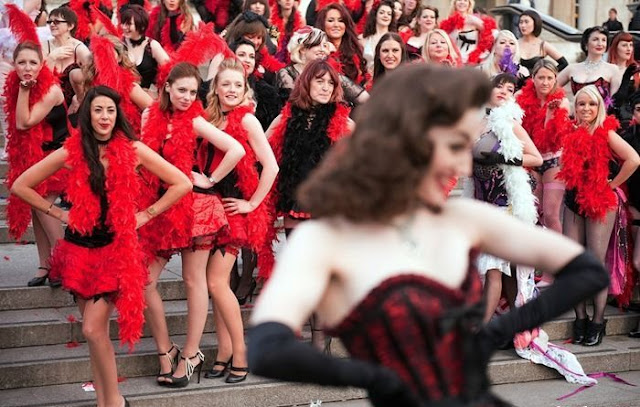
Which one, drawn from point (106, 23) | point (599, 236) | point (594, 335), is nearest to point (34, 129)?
point (106, 23)

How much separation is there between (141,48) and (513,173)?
11.1 ft

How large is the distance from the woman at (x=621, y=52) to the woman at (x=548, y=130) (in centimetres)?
207


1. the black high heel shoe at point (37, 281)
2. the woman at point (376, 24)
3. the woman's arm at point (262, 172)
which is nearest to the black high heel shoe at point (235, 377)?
the woman's arm at point (262, 172)

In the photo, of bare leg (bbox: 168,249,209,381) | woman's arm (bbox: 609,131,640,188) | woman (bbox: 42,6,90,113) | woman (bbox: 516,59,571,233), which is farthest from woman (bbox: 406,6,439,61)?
bare leg (bbox: 168,249,209,381)

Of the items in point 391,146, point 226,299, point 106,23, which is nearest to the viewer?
point 391,146

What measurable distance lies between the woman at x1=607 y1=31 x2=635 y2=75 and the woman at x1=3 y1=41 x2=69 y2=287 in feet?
18.3

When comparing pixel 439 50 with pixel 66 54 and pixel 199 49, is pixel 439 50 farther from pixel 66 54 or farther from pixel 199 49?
pixel 66 54

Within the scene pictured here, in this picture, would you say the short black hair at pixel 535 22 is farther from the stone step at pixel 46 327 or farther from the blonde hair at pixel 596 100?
the stone step at pixel 46 327

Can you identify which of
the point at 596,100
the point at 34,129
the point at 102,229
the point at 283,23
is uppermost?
the point at 283,23

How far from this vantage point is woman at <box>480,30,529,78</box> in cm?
897

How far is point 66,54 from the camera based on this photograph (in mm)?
8453

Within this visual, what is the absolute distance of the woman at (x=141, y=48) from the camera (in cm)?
870

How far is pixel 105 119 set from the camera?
5.78 meters

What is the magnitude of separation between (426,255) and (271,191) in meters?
4.57
